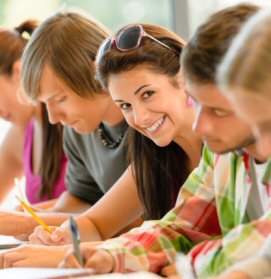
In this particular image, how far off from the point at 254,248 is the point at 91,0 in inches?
111

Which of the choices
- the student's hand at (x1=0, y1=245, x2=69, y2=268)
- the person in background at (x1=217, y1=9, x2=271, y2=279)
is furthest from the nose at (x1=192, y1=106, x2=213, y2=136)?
the student's hand at (x1=0, y1=245, x2=69, y2=268)

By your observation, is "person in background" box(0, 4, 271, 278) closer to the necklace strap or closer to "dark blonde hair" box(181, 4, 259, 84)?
"dark blonde hair" box(181, 4, 259, 84)

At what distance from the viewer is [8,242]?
88.0 inches

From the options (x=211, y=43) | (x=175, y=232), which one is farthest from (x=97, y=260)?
(x=211, y=43)

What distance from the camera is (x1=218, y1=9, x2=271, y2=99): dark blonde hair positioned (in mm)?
1155

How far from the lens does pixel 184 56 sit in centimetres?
143

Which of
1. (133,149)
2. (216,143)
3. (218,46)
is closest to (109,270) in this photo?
(216,143)

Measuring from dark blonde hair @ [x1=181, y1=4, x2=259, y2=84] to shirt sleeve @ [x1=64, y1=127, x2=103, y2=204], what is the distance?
1356 millimetres

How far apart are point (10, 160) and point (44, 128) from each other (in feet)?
1.38

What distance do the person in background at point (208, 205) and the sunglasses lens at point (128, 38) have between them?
38 centimetres

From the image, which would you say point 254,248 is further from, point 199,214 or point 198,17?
point 198,17

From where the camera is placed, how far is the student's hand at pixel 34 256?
1.73 m

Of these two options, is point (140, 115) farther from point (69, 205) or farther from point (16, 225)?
point (69, 205)

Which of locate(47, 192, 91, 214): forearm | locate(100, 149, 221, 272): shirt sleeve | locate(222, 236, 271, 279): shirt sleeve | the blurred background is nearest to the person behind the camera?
locate(222, 236, 271, 279): shirt sleeve
